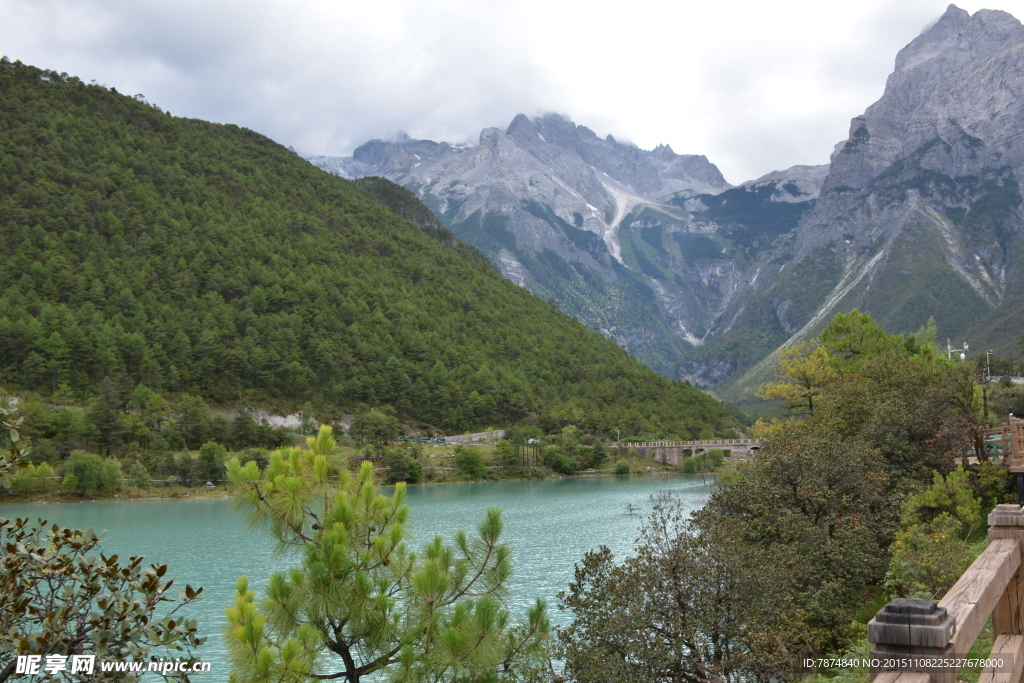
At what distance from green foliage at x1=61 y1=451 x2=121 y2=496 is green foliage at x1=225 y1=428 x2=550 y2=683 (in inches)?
2402

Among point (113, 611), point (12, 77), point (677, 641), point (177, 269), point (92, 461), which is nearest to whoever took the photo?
point (113, 611)

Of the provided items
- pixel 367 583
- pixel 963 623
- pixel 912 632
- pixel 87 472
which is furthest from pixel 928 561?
pixel 87 472

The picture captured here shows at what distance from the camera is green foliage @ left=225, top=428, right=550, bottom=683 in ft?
26.8

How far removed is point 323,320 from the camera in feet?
374

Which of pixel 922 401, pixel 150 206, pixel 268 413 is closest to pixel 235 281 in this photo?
pixel 150 206

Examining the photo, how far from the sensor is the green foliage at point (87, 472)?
59.3 m

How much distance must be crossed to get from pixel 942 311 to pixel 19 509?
646ft

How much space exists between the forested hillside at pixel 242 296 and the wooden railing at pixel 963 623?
310 ft

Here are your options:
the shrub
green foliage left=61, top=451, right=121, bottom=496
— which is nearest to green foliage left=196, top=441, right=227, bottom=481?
green foliage left=61, top=451, right=121, bottom=496

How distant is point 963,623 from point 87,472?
69888 mm

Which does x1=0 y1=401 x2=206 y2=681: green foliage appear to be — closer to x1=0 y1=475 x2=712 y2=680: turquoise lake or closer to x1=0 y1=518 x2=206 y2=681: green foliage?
x1=0 y1=518 x2=206 y2=681: green foliage

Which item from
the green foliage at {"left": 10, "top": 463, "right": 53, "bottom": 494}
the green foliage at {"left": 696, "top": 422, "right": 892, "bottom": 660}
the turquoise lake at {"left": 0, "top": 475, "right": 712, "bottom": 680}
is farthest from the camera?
the green foliage at {"left": 10, "top": 463, "right": 53, "bottom": 494}

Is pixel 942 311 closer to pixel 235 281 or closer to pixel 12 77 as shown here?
pixel 235 281

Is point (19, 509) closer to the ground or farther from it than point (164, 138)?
closer to the ground
